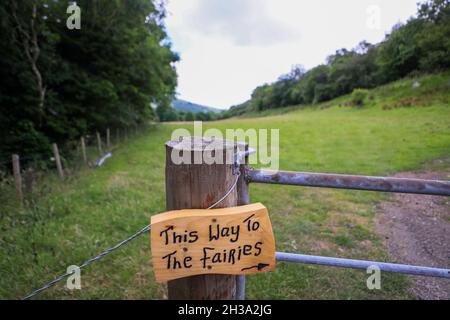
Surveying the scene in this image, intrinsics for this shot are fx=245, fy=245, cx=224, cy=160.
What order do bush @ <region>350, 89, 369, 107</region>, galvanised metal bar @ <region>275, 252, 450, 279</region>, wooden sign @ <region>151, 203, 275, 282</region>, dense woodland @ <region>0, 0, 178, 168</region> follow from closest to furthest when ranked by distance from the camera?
1. wooden sign @ <region>151, 203, 275, 282</region>
2. galvanised metal bar @ <region>275, 252, 450, 279</region>
3. dense woodland @ <region>0, 0, 178, 168</region>
4. bush @ <region>350, 89, 369, 107</region>

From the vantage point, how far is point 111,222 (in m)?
4.19

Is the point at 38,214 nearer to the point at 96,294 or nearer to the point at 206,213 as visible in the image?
the point at 96,294

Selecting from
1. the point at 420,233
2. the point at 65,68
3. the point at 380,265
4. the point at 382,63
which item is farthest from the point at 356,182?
the point at 382,63

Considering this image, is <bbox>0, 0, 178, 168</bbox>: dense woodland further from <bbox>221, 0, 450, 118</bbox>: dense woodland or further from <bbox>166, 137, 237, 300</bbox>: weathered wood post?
<bbox>221, 0, 450, 118</bbox>: dense woodland

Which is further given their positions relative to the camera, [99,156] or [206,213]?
[99,156]

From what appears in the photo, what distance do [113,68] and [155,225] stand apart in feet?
42.7

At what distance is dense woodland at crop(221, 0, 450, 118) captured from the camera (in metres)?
7.83

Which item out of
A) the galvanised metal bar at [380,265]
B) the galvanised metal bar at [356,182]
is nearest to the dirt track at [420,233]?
the galvanised metal bar at [380,265]

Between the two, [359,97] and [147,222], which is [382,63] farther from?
[147,222]

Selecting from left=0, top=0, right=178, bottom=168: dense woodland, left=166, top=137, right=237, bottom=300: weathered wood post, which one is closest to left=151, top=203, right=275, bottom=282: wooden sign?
left=166, top=137, right=237, bottom=300: weathered wood post

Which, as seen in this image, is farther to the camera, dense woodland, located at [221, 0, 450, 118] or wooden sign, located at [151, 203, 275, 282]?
dense woodland, located at [221, 0, 450, 118]

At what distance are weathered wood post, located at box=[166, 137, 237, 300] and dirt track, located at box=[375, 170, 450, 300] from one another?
2.67 metres

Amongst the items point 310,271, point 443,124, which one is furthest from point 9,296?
point 443,124

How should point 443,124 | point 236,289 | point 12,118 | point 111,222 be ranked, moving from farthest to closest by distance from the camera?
point 12,118 → point 443,124 → point 111,222 → point 236,289
